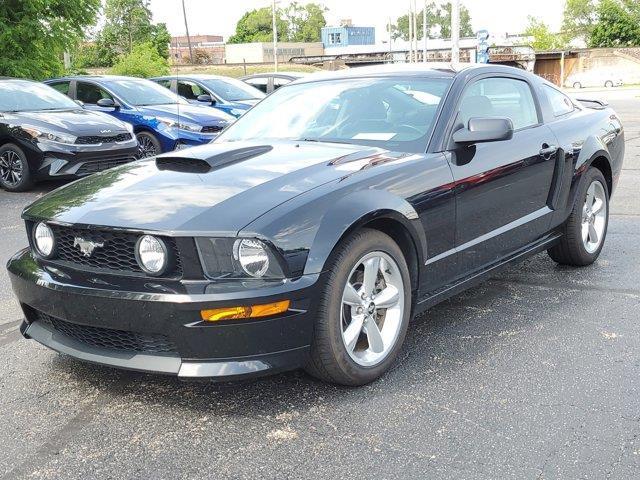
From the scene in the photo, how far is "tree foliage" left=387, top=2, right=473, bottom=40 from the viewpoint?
152 metres

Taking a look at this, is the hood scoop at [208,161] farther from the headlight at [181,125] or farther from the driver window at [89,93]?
the driver window at [89,93]

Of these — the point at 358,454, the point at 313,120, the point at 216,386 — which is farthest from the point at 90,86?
the point at 358,454

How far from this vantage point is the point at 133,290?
9.68 feet

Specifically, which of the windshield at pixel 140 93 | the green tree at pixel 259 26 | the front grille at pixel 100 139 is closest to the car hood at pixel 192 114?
the windshield at pixel 140 93

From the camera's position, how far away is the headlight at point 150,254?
2949 mm

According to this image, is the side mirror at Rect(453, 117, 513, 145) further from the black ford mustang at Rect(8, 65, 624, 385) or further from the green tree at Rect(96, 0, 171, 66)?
the green tree at Rect(96, 0, 171, 66)

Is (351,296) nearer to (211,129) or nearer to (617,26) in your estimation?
(211,129)

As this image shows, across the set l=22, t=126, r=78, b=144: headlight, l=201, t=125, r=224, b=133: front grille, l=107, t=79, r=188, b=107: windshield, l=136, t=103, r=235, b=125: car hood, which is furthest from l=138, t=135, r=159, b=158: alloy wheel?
l=22, t=126, r=78, b=144: headlight

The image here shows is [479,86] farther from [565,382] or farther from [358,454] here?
[358,454]

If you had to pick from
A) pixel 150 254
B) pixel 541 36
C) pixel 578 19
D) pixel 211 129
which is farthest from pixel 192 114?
pixel 578 19

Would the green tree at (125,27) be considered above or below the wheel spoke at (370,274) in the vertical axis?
above

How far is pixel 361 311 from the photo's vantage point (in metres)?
3.31

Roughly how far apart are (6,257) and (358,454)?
4.44 metres

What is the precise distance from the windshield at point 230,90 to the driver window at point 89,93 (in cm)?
241
